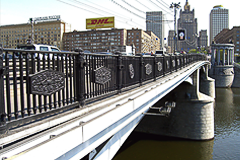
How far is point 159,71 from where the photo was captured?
11.4 meters

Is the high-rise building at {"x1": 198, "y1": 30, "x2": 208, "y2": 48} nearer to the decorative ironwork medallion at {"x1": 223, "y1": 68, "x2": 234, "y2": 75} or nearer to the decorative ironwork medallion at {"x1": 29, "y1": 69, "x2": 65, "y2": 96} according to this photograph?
the decorative ironwork medallion at {"x1": 223, "y1": 68, "x2": 234, "y2": 75}

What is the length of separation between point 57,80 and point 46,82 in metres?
0.31

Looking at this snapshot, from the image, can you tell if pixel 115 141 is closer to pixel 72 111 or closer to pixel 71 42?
pixel 72 111

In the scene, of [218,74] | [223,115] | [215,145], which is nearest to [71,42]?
[218,74]

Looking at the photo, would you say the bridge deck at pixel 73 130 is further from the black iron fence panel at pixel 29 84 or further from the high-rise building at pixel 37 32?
the high-rise building at pixel 37 32

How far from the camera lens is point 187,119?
1936 cm

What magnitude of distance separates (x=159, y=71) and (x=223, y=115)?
2058cm

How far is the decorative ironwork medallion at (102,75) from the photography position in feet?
17.2

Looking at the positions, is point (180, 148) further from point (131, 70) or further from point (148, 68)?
point (131, 70)

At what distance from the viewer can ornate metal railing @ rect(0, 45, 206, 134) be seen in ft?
10.5

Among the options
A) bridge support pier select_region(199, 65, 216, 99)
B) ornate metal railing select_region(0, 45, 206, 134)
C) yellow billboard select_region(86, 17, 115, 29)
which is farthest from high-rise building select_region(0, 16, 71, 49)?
ornate metal railing select_region(0, 45, 206, 134)

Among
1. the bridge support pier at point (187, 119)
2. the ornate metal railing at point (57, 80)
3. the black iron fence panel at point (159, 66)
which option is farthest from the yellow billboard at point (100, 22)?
the ornate metal railing at point (57, 80)

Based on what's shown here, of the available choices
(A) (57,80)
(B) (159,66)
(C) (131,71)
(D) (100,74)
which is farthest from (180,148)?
(A) (57,80)

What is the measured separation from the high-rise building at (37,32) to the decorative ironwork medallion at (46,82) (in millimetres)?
87900
